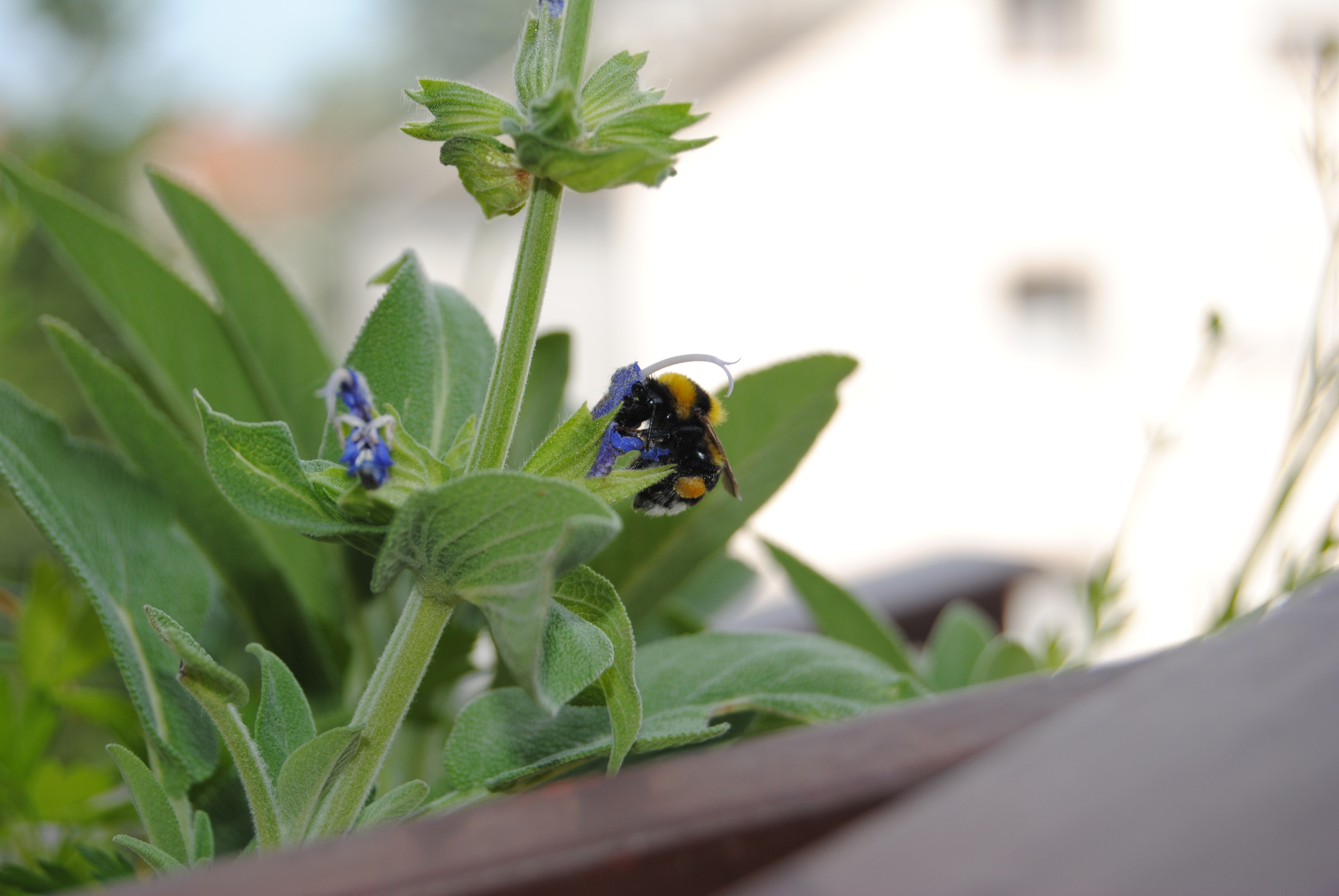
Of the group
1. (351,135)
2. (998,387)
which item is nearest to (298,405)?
(998,387)

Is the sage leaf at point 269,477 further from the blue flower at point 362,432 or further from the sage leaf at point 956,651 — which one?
the sage leaf at point 956,651

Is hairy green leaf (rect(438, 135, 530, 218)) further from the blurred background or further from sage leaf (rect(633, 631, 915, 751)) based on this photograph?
the blurred background

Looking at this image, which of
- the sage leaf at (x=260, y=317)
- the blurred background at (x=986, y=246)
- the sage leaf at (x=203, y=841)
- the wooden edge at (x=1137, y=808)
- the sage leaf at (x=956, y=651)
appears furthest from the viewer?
the blurred background at (x=986, y=246)

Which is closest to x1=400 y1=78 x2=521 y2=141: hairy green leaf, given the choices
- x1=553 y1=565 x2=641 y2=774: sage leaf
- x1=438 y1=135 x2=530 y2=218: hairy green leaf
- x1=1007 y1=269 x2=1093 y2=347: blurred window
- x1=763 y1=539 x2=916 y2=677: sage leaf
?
x1=438 y1=135 x2=530 y2=218: hairy green leaf

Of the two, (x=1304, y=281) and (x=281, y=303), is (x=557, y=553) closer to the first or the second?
(x=281, y=303)

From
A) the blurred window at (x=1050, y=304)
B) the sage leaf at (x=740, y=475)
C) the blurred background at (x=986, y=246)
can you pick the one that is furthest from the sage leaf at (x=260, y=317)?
the blurred window at (x=1050, y=304)
